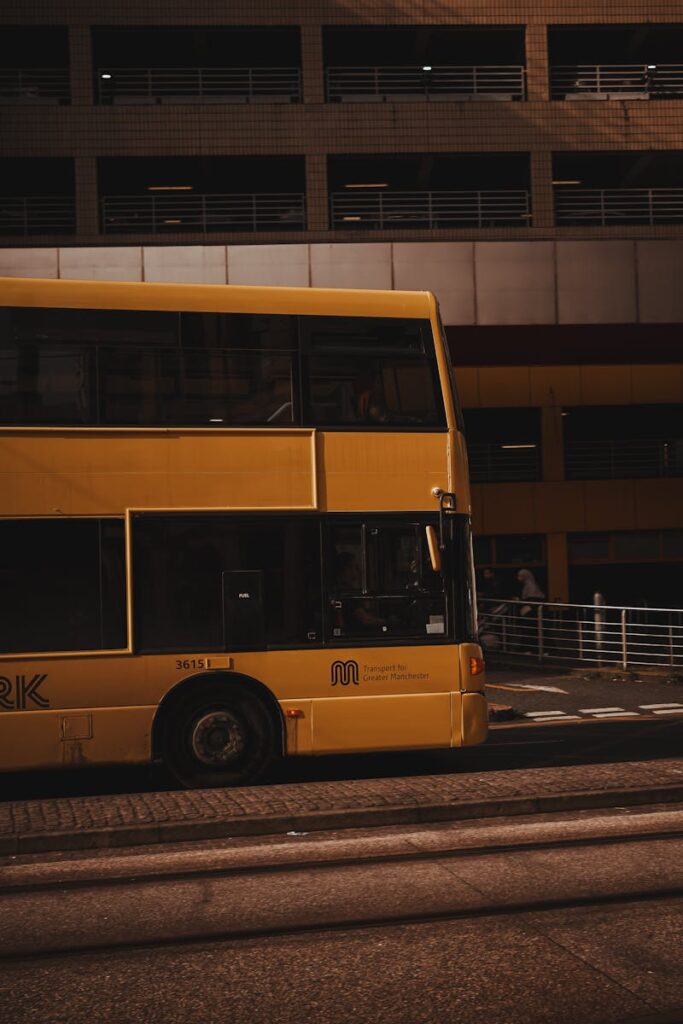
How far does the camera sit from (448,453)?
1047 cm

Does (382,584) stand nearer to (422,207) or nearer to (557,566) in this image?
(557,566)

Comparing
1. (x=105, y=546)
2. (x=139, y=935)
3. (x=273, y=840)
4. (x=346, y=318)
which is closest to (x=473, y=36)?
(x=346, y=318)

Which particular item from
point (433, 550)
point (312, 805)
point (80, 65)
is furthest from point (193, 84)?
point (312, 805)

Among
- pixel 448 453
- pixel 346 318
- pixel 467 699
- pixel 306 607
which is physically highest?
pixel 346 318

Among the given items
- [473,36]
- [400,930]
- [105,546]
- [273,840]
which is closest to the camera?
[400,930]

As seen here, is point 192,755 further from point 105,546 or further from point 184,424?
point 184,424

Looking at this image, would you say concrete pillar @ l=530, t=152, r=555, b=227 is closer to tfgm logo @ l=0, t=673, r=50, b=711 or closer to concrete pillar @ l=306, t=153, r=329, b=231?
concrete pillar @ l=306, t=153, r=329, b=231

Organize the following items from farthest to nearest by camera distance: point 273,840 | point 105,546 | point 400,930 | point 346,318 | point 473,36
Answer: point 473,36 → point 346,318 → point 105,546 → point 273,840 → point 400,930

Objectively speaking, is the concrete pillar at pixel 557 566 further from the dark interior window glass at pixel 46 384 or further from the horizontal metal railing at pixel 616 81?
the dark interior window glass at pixel 46 384

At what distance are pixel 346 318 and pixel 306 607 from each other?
251cm

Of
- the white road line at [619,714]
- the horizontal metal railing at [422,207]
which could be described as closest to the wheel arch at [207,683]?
the white road line at [619,714]

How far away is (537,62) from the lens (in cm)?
2961

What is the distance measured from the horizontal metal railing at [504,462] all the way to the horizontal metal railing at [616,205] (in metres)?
5.86

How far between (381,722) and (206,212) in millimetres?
22823
